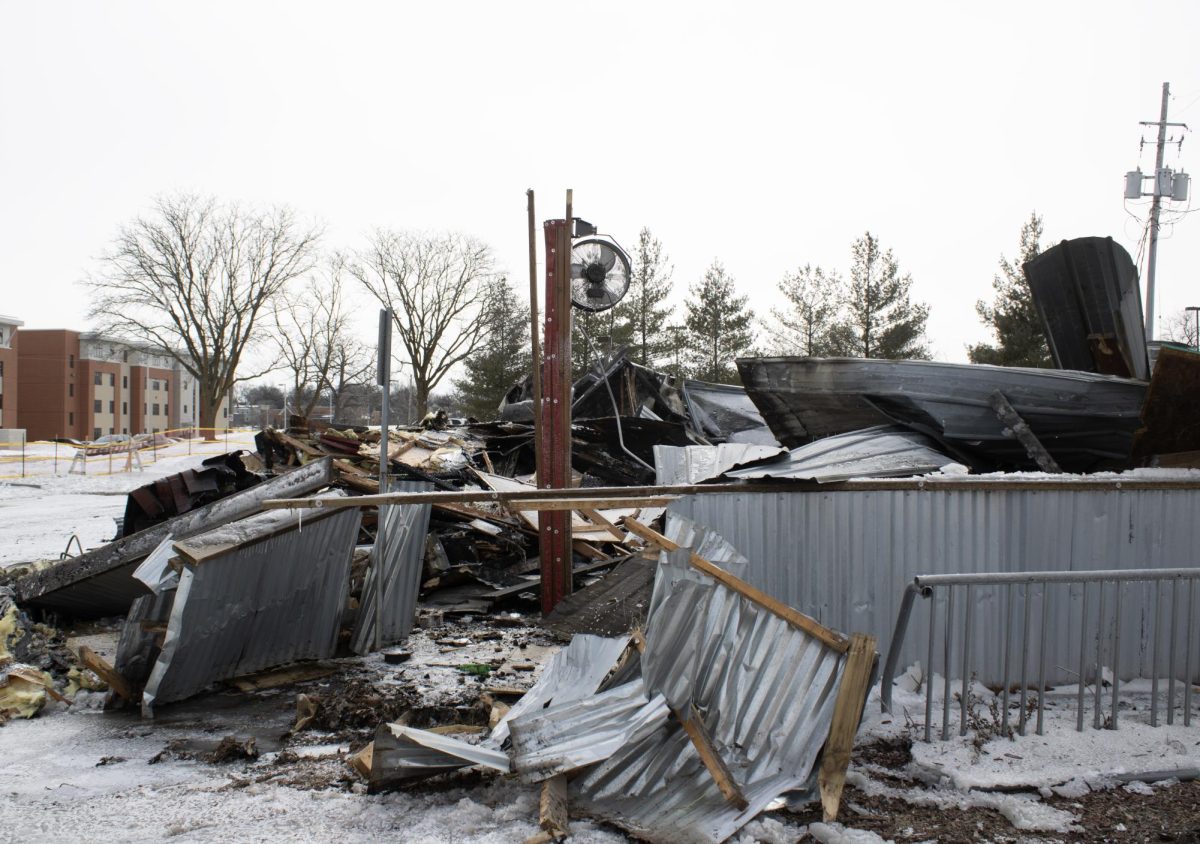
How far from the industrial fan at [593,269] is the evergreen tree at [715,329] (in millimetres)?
26652

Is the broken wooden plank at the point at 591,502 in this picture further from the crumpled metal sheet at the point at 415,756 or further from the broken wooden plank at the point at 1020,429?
the broken wooden plank at the point at 1020,429

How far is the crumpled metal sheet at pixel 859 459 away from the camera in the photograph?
18.9 feet

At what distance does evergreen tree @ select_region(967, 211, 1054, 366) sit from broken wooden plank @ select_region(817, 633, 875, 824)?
29482 mm

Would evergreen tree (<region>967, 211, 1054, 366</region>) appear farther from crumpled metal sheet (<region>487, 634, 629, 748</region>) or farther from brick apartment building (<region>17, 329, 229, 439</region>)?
brick apartment building (<region>17, 329, 229, 439</region>)

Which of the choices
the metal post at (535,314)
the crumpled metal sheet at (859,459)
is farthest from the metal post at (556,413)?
the crumpled metal sheet at (859,459)

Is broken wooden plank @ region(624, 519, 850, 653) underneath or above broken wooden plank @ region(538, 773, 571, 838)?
above

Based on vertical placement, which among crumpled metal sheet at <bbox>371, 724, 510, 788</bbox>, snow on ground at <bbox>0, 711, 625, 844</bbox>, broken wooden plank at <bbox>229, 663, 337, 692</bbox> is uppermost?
crumpled metal sheet at <bbox>371, 724, 510, 788</bbox>

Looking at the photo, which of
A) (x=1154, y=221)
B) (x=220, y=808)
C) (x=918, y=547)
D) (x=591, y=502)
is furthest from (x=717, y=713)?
(x=1154, y=221)

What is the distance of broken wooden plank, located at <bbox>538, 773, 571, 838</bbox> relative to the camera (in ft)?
11.1

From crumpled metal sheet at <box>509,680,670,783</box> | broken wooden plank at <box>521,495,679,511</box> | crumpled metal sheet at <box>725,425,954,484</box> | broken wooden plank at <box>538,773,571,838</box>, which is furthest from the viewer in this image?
crumpled metal sheet at <box>725,425,954,484</box>

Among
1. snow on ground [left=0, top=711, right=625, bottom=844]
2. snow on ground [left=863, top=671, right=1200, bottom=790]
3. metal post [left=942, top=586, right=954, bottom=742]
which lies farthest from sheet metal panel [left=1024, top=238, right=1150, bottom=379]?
snow on ground [left=0, top=711, right=625, bottom=844]

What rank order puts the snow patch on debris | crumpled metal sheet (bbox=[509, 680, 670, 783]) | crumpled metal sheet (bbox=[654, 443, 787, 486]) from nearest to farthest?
the snow patch on debris < crumpled metal sheet (bbox=[509, 680, 670, 783]) < crumpled metal sheet (bbox=[654, 443, 787, 486])

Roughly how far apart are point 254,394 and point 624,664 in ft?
321

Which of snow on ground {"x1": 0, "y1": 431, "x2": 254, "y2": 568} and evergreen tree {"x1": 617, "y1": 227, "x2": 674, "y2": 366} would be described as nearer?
snow on ground {"x1": 0, "y1": 431, "x2": 254, "y2": 568}
